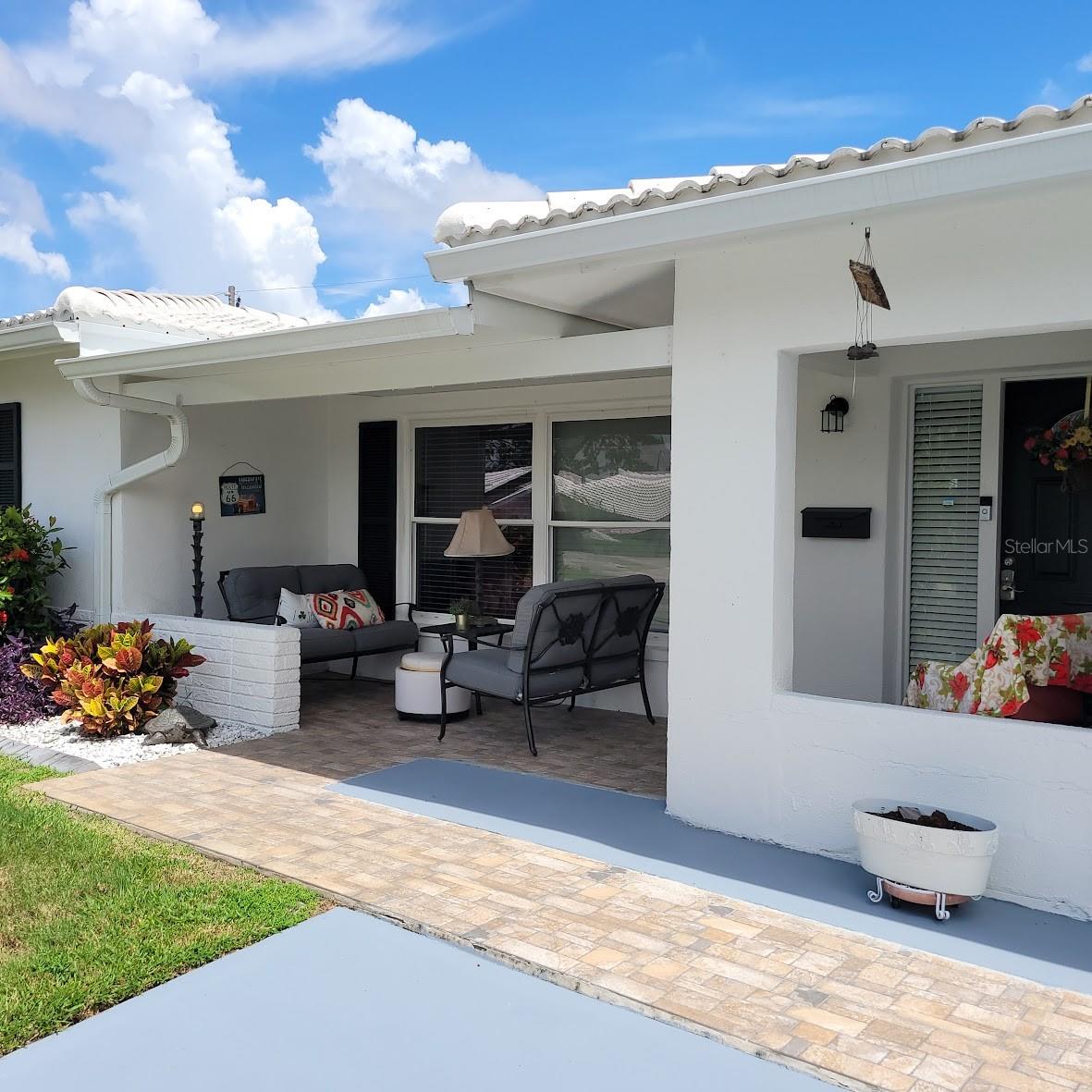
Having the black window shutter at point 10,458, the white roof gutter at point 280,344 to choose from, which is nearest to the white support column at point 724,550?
the white roof gutter at point 280,344

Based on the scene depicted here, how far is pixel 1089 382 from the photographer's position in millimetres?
5363

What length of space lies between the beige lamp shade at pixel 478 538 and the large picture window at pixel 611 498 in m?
0.42

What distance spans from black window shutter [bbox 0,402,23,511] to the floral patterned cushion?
7171 mm

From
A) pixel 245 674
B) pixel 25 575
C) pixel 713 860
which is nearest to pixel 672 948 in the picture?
pixel 713 860

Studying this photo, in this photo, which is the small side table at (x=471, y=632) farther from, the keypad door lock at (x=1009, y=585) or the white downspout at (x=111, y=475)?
the keypad door lock at (x=1009, y=585)

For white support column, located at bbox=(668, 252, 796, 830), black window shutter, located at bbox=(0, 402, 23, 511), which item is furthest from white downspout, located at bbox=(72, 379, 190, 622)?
white support column, located at bbox=(668, 252, 796, 830)

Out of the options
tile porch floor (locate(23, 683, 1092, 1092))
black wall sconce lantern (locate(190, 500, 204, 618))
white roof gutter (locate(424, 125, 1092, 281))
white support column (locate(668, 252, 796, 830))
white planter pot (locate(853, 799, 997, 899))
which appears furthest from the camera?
black wall sconce lantern (locate(190, 500, 204, 618))

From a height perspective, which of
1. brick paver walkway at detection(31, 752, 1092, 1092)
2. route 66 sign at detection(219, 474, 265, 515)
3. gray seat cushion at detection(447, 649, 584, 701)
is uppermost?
route 66 sign at detection(219, 474, 265, 515)

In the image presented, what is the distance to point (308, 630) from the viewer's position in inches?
294

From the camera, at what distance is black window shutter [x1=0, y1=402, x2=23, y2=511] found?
8414 millimetres

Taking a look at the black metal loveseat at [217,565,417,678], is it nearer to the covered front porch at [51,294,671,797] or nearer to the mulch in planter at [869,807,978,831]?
the covered front porch at [51,294,671,797]

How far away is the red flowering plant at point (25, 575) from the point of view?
23.8 ft

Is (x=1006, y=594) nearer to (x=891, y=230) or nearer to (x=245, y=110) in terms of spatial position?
(x=891, y=230)

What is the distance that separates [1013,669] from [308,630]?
486 cm
